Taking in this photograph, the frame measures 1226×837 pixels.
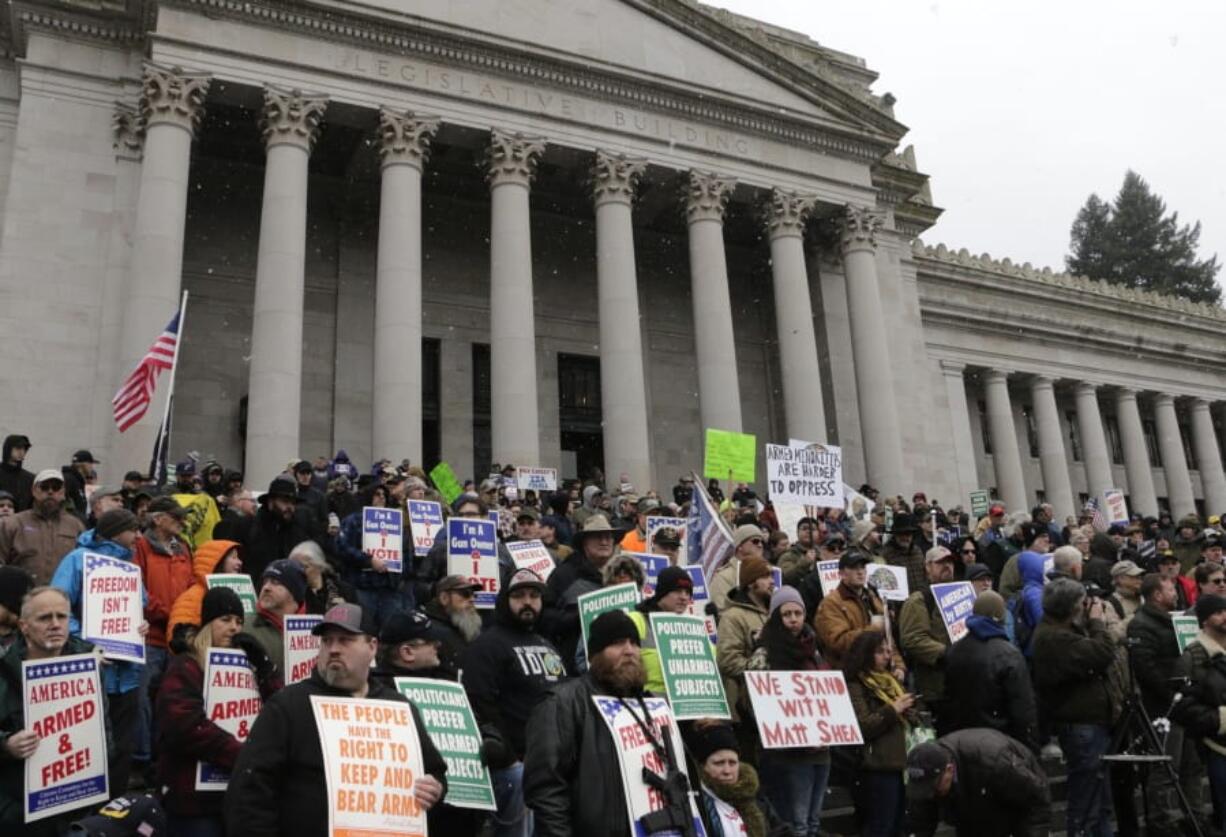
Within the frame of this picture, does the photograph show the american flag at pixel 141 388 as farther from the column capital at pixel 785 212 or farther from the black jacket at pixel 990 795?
the column capital at pixel 785 212

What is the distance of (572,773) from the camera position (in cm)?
495

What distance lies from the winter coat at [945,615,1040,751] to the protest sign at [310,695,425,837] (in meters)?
4.68

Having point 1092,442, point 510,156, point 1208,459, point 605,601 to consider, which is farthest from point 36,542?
point 1208,459

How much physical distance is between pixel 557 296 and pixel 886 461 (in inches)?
431

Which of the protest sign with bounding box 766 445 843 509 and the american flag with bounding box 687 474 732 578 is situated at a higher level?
the protest sign with bounding box 766 445 843 509

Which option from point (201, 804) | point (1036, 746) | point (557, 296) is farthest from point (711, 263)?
point (201, 804)

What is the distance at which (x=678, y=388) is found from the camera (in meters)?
32.0

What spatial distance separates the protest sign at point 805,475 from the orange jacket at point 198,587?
34.1 ft

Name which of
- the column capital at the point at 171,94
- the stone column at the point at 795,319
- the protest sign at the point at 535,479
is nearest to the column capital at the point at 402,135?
the column capital at the point at 171,94

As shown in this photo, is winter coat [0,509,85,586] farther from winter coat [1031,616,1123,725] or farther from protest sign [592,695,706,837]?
winter coat [1031,616,1123,725]

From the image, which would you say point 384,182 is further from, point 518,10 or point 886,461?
point 886,461

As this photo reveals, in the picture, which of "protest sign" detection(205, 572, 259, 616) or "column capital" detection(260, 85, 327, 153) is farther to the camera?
"column capital" detection(260, 85, 327, 153)

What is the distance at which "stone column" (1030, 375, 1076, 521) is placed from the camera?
1539 inches

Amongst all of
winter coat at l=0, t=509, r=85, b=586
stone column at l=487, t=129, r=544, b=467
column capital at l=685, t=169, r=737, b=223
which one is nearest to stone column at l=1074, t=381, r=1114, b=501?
column capital at l=685, t=169, r=737, b=223
